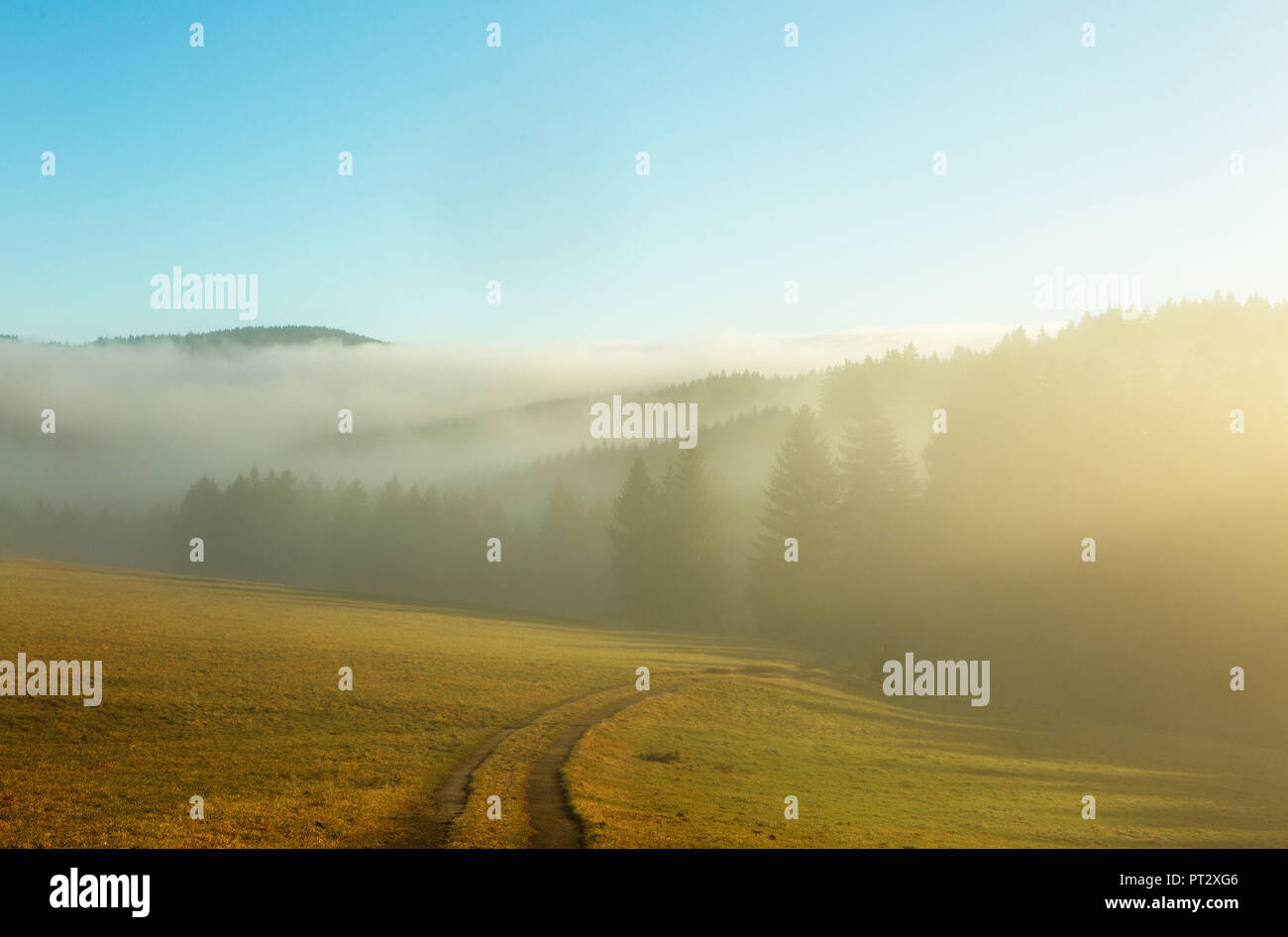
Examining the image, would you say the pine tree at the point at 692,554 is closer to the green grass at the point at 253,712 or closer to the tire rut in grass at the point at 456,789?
the green grass at the point at 253,712

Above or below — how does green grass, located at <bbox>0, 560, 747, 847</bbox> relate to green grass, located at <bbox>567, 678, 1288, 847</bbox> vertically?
above

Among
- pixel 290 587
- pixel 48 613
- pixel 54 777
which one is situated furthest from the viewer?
pixel 290 587

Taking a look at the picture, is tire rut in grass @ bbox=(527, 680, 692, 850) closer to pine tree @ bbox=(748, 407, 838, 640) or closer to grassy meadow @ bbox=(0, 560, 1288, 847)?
grassy meadow @ bbox=(0, 560, 1288, 847)

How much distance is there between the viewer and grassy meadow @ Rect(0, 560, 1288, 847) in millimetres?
21172

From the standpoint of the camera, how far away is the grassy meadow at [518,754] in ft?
69.5

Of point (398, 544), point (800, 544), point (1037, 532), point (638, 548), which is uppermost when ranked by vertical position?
point (1037, 532)

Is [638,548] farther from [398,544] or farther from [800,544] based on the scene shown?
[398,544]

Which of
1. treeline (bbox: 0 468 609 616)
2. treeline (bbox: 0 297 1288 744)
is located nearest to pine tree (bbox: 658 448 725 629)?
treeline (bbox: 0 297 1288 744)

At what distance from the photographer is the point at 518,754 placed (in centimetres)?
2923

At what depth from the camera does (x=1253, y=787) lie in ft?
118

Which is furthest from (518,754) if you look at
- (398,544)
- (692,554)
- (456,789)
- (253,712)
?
(398,544)
